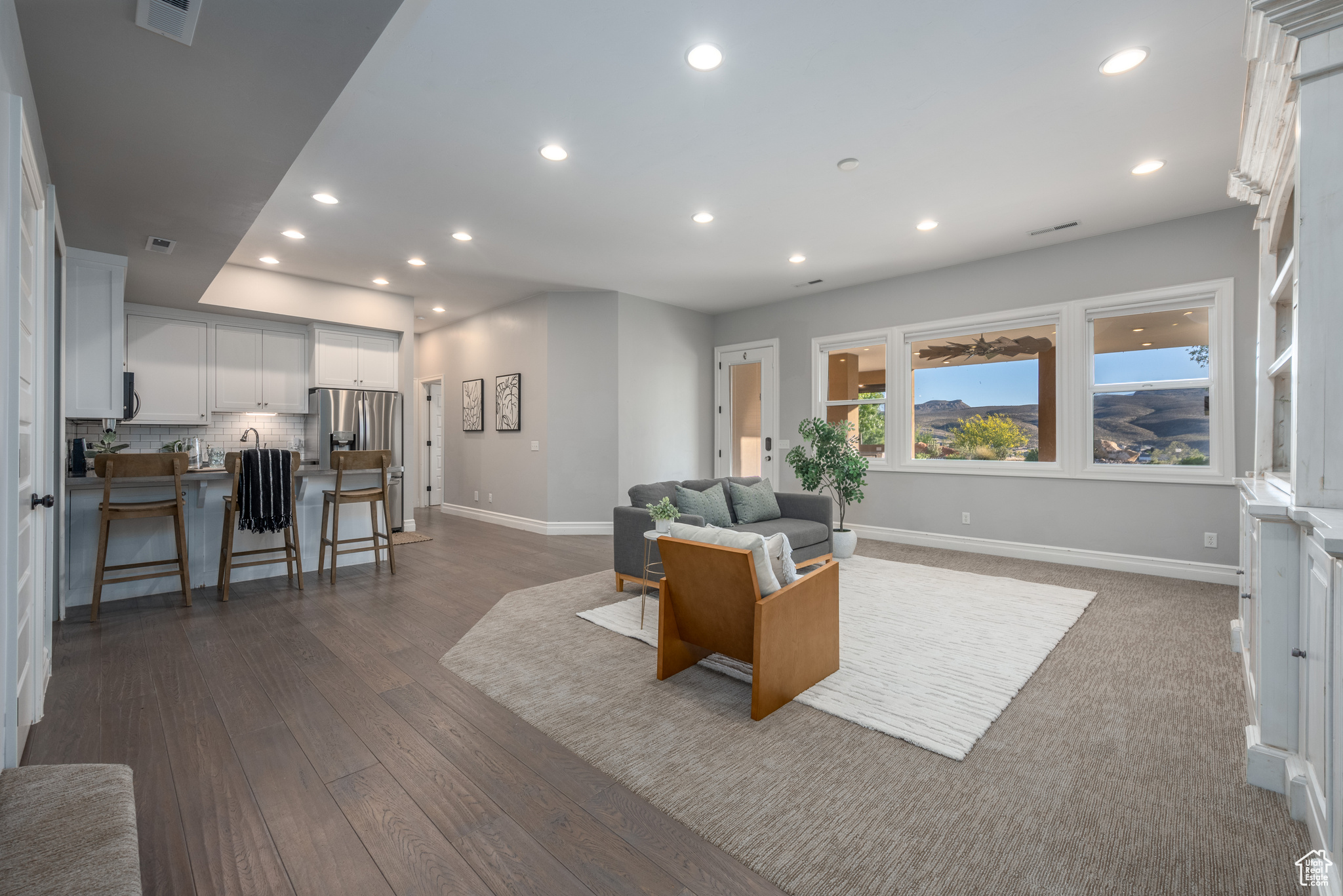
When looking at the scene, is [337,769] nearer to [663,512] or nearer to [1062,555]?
[663,512]

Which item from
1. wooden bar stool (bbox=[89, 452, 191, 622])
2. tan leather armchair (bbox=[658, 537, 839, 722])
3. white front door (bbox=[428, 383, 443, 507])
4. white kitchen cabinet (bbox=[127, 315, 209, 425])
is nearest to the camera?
tan leather armchair (bbox=[658, 537, 839, 722])

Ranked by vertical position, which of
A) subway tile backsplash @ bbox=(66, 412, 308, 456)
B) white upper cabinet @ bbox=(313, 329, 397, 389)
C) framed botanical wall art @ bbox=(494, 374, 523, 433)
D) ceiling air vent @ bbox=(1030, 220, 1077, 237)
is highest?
ceiling air vent @ bbox=(1030, 220, 1077, 237)

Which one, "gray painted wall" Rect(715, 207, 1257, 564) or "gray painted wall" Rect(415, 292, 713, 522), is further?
"gray painted wall" Rect(415, 292, 713, 522)

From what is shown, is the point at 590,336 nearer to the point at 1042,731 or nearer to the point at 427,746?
the point at 427,746

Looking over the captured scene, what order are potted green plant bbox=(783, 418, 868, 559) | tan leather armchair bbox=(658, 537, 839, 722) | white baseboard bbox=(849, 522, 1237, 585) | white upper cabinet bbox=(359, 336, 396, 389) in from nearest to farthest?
tan leather armchair bbox=(658, 537, 839, 722)
white baseboard bbox=(849, 522, 1237, 585)
potted green plant bbox=(783, 418, 868, 559)
white upper cabinet bbox=(359, 336, 396, 389)

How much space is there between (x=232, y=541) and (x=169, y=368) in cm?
278

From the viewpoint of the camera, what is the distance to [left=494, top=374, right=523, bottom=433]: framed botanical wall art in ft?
23.2

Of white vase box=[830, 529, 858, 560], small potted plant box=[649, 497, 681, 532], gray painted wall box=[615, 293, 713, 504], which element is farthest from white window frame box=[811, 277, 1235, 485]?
small potted plant box=[649, 497, 681, 532]

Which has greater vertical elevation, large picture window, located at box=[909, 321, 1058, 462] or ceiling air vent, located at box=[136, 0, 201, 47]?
ceiling air vent, located at box=[136, 0, 201, 47]

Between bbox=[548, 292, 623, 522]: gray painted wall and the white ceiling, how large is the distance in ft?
4.39

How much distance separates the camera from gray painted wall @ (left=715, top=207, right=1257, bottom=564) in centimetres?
438

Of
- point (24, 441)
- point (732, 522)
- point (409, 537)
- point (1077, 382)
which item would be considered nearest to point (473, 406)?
point (409, 537)

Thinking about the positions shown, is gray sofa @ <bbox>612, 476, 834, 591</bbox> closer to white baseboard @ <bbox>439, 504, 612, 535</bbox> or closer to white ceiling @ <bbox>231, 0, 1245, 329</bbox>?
white ceiling @ <bbox>231, 0, 1245, 329</bbox>

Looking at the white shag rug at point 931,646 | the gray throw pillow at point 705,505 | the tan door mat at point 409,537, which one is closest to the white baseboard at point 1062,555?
the white shag rug at point 931,646
